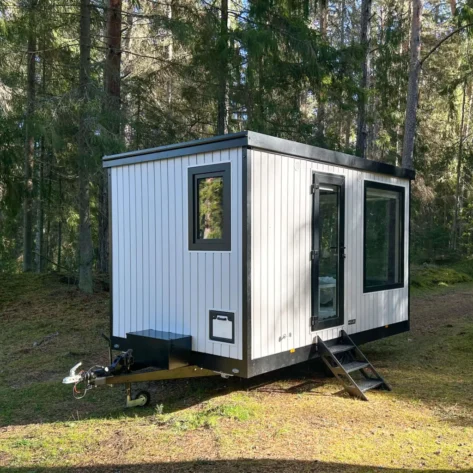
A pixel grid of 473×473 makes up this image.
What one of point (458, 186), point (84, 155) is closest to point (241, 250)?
point (84, 155)

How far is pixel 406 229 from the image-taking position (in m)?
6.84

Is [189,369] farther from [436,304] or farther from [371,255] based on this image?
[436,304]

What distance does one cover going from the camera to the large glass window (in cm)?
612

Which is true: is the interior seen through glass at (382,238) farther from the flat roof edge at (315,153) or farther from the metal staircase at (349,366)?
the metal staircase at (349,366)

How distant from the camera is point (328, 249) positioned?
548cm

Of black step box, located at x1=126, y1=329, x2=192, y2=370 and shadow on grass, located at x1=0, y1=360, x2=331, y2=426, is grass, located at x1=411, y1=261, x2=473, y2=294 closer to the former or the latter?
shadow on grass, located at x1=0, y1=360, x2=331, y2=426

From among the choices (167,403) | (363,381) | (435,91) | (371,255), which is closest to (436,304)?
(371,255)

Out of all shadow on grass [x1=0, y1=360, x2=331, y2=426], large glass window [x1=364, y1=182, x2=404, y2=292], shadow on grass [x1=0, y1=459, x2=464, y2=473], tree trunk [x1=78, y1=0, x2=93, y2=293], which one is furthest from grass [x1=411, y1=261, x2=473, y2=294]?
shadow on grass [x1=0, y1=459, x2=464, y2=473]

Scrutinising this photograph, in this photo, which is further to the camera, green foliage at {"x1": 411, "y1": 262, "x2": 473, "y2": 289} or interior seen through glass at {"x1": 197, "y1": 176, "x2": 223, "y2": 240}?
green foliage at {"x1": 411, "y1": 262, "x2": 473, "y2": 289}

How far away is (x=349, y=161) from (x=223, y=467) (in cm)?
358

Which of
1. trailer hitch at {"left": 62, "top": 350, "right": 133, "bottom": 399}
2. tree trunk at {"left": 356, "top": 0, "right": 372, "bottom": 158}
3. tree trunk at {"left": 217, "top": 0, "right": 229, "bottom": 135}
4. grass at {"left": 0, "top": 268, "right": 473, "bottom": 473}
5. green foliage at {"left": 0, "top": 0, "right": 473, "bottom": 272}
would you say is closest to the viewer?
grass at {"left": 0, "top": 268, "right": 473, "bottom": 473}

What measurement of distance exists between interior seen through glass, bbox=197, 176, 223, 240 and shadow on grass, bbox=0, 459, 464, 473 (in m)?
1.95

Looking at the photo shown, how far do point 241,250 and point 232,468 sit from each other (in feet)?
5.84

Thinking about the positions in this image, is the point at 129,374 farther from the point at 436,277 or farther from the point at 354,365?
the point at 436,277
